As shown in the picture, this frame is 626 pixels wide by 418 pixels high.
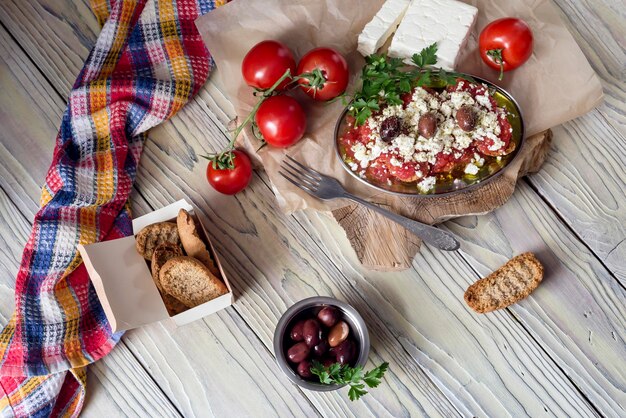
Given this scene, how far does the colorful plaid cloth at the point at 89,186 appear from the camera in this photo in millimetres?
1740

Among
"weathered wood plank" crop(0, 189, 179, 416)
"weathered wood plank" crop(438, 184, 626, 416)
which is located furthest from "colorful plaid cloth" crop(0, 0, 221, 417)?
"weathered wood plank" crop(438, 184, 626, 416)

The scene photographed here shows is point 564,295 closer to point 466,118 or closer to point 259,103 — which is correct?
point 466,118

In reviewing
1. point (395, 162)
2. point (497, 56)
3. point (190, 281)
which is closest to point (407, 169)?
point (395, 162)

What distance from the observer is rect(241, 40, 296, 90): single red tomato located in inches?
68.7

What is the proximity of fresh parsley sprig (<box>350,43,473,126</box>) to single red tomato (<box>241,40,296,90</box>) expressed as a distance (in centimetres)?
20

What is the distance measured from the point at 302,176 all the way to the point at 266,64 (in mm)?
298

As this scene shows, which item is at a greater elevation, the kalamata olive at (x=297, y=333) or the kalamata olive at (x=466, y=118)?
the kalamata olive at (x=466, y=118)

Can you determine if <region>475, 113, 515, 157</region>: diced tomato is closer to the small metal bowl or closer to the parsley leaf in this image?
the parsley leaf

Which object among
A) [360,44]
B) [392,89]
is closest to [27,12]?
[360,44]

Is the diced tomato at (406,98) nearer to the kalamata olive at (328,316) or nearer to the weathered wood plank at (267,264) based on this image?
the weathered wood plank at (267,264)

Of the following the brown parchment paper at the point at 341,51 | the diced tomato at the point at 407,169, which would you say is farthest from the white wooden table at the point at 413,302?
the diced tomato at the point at 407,169

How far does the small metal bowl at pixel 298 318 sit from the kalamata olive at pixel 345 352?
2cm

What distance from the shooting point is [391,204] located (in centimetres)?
175

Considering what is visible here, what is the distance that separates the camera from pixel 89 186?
1812mm
